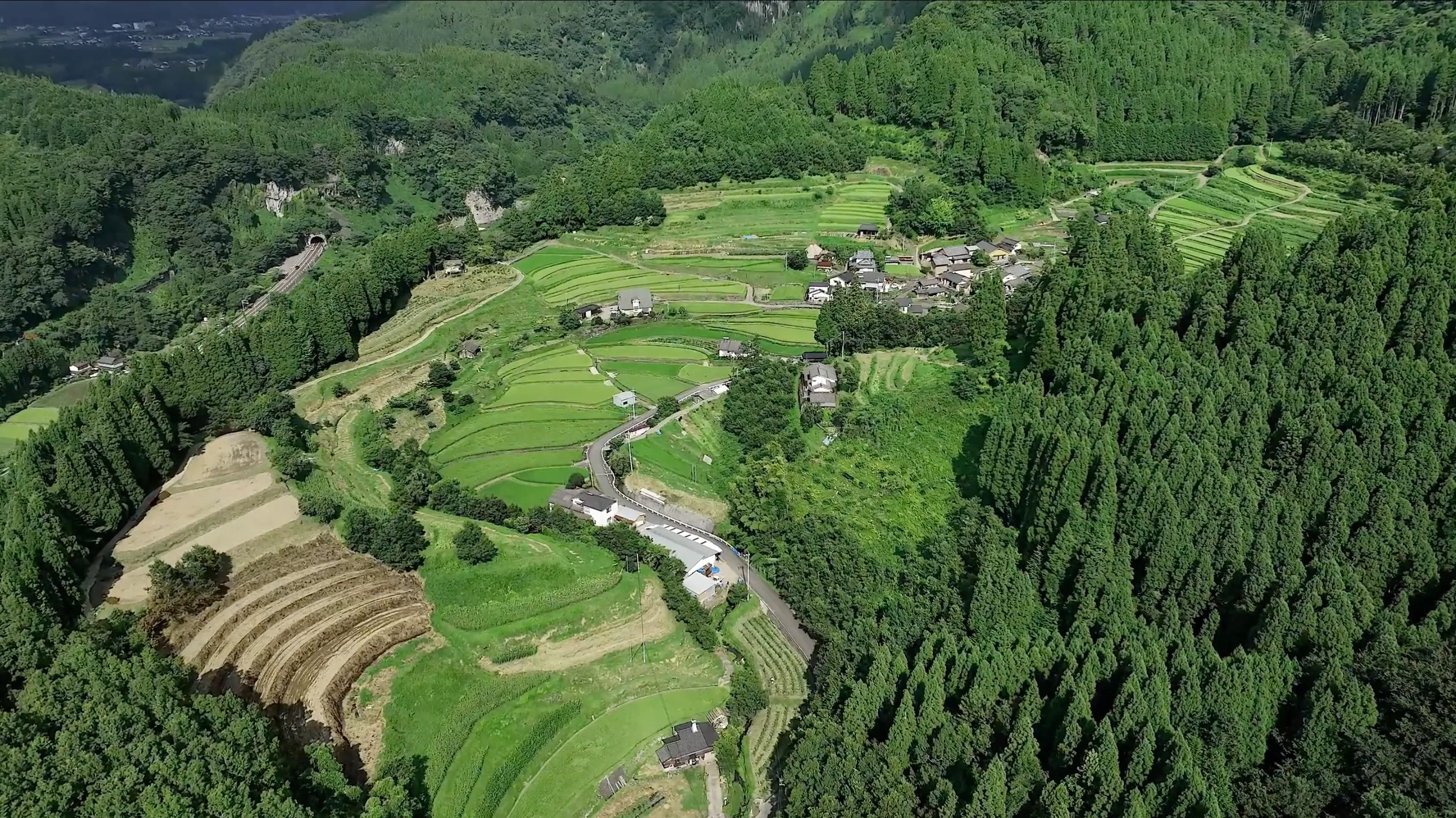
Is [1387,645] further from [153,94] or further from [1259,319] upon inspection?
[153,94]

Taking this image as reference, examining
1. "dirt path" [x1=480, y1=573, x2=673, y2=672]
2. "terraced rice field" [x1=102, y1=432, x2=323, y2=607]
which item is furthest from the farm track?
"dirt path" [x1=480, y1=573, x2=673, y2=672]

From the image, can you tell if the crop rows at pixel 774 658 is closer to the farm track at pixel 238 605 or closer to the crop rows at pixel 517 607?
the crop rows at pixel 517 607

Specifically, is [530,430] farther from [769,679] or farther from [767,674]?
[769,679]

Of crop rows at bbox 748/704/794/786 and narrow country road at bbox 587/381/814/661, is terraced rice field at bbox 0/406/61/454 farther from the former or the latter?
crop rows at bbox 748/704/794/786

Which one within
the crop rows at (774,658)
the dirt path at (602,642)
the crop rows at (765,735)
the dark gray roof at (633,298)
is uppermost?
the dark gray roof at (633,298)

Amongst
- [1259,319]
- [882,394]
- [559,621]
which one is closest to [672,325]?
[882,394]

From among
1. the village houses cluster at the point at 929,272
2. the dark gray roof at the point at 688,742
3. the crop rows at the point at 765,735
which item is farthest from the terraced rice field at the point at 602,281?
the dark gray roof at the point at 688,742
